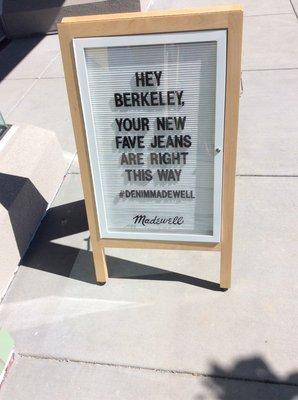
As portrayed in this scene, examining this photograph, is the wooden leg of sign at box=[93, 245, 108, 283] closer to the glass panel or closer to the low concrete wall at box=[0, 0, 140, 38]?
the glass panel

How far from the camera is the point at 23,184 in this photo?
3746 millimetres

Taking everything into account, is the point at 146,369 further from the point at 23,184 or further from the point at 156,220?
the point at 23,184

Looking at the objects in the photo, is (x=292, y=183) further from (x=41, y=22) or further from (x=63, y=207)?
(x=41, y=22)

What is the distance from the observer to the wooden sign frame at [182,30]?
2346mm

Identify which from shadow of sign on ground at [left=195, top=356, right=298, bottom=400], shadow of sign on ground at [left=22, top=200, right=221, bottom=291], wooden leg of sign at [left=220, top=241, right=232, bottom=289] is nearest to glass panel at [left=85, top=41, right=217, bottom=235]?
wooden leg of sign at [left=220, top=241, right=232, bottom=289]

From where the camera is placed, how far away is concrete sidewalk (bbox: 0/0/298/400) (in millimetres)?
2701

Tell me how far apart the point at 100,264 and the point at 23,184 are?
101 centimetres

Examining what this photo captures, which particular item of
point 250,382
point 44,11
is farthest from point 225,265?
point 44,11

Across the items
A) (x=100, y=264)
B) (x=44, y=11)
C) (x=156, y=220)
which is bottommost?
(x=100, y=264)

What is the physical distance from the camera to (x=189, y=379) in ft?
8.84

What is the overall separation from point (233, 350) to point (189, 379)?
0.33 metres

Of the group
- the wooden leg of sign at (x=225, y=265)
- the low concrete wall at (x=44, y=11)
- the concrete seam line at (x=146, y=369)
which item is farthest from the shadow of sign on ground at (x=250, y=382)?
the low concrete wall at (x=44, y=11)

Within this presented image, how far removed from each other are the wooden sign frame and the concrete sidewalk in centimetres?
40

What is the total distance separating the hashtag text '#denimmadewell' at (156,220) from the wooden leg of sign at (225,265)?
33 centimetres
